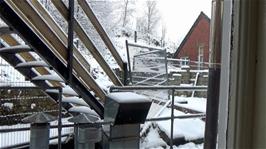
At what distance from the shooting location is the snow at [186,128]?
348 cm

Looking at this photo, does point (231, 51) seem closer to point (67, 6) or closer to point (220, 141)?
point (220, 141)

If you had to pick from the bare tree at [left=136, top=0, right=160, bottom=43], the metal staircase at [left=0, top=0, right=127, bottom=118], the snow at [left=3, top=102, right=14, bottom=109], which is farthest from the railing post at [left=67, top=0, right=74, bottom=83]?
the bare tree at [left=136, top=0, right=160, bottom=43]

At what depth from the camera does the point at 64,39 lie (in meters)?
2.73

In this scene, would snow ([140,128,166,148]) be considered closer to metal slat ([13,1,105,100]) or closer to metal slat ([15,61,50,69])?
metal slat ([13,1,105,100])

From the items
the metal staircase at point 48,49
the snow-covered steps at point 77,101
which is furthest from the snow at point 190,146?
the snow-covered steps at point 77,101

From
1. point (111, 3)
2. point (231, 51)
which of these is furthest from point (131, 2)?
point (231, 51)

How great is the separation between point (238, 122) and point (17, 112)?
3025 mm

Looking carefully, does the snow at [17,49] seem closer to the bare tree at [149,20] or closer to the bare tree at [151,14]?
the bare tree at [149,20]

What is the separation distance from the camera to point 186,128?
3766 millimetres

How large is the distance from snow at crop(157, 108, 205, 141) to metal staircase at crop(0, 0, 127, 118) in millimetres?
715

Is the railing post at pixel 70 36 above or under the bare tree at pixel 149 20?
under

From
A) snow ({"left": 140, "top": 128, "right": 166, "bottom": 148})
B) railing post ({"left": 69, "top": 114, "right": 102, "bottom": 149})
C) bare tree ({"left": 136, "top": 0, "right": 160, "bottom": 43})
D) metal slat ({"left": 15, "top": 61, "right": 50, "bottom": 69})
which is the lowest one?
snow ({"left": 140, "top": 128, "right": 166, "bottom": 148})

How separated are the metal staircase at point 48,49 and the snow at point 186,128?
71 centimetres

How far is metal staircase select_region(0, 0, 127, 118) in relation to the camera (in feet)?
7.11
